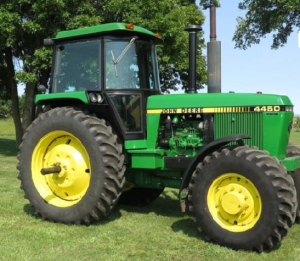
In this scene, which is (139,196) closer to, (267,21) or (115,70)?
(115,70)

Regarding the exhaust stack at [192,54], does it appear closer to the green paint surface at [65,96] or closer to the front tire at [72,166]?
the front tire at [72,166]

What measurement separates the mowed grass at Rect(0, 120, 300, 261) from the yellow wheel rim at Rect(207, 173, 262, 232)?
0.29 meters

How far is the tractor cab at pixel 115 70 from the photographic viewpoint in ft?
16.6

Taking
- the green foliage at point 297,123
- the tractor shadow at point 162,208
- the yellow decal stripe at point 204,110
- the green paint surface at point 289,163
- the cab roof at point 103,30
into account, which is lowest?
the green foliage at point 297,123

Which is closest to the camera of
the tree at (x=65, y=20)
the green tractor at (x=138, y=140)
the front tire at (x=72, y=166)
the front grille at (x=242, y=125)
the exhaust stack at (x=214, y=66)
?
the green tractor at (x=138, y=140)

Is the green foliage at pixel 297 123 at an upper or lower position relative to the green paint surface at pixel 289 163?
lower

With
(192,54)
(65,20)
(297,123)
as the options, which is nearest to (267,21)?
(65,20)

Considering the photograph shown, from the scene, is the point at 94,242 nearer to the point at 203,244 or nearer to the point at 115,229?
the point at 115,229

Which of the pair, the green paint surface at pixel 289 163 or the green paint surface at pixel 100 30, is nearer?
the green paint surface at pixel 289 163

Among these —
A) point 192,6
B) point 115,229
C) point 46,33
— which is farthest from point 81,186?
point 192,6

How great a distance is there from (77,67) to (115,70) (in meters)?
0.64

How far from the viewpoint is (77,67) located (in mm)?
5434

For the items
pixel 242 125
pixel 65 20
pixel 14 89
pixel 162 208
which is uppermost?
pixel 65 20

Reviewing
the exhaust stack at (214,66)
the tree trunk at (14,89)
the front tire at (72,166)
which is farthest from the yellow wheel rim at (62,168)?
the tree trunk at (14,89)
